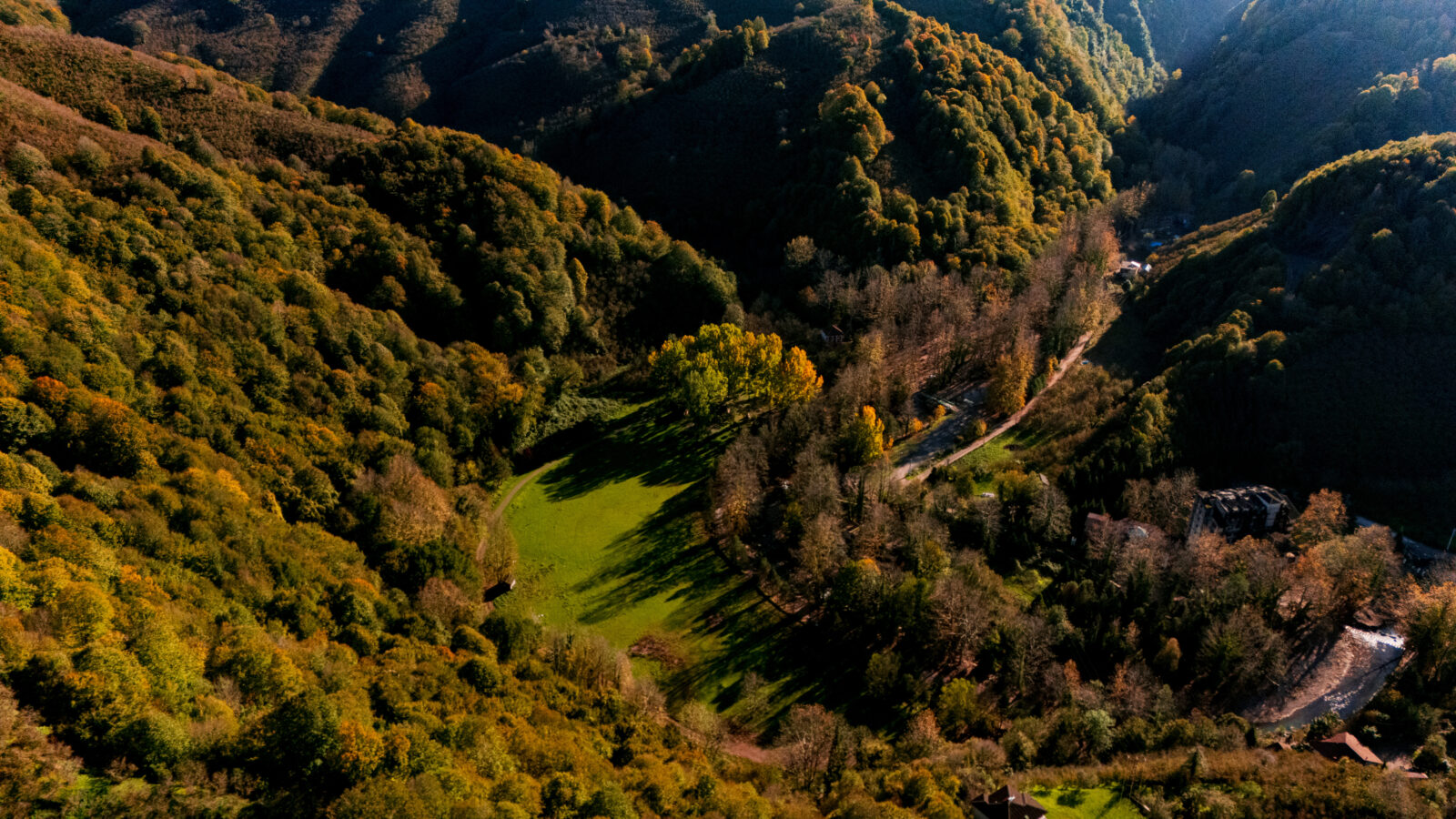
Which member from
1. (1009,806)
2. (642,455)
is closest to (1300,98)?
(642,455)

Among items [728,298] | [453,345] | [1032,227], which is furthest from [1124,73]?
[453,345]

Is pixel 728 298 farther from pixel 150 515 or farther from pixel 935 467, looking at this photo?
pixel 150 515

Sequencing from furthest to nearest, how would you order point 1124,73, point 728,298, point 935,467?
point 1124,73 < point 728,298 < point 935,467

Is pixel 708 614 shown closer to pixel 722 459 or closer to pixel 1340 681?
pixel 722 459

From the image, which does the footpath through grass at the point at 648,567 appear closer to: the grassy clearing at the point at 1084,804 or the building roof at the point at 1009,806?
the building roof at the point at 1009,806

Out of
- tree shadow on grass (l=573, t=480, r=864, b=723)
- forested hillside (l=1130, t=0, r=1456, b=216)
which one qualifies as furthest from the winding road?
forested hillside (l=1130, t=0, r=1456, b=216)
